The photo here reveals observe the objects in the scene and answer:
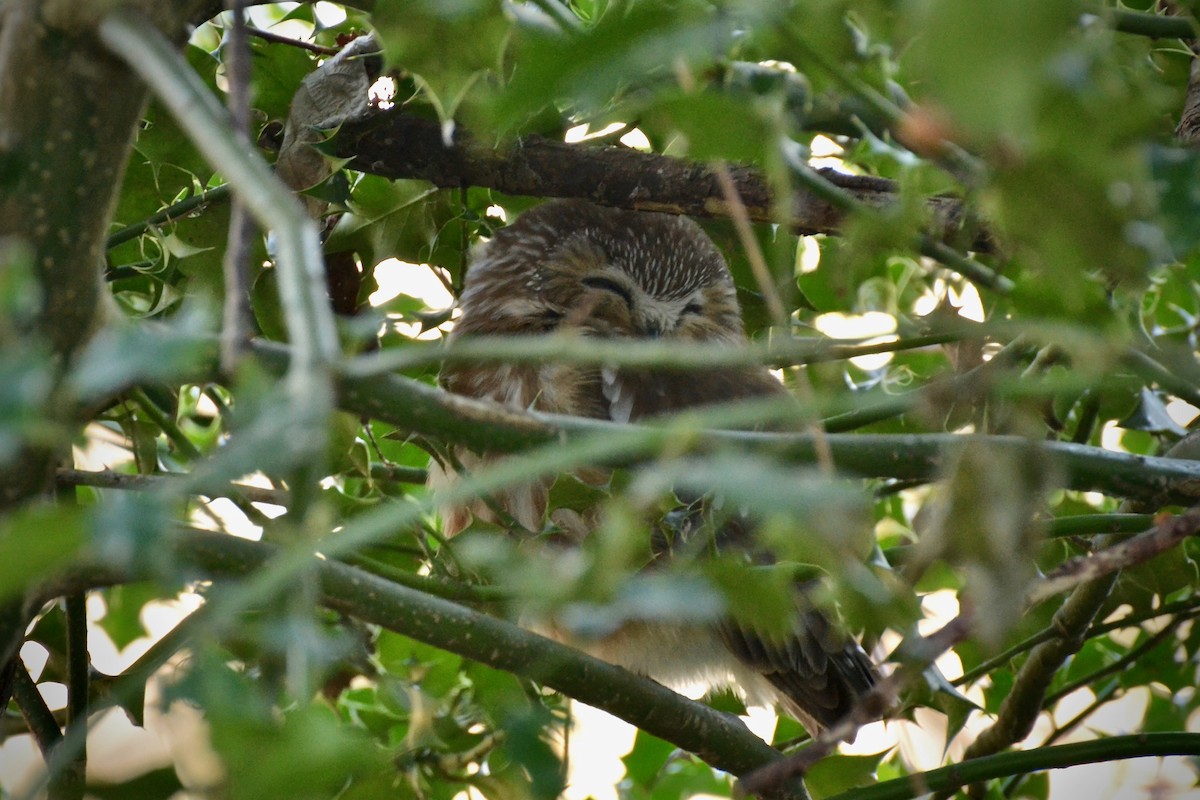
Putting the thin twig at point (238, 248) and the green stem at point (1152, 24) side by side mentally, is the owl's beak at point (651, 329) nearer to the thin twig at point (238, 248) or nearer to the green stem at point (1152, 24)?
the green stem at point (1152, 24)

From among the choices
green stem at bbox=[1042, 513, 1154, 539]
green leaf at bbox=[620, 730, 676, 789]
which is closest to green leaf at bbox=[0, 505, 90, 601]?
green stem at bbox=[1042, 513, 1154, 539]

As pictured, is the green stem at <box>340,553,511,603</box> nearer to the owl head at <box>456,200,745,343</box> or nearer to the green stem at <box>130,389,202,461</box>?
the green stem at <box>130,389,202,461</box>

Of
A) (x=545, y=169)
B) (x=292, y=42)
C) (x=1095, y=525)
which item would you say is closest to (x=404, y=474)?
(x=545, y=169)

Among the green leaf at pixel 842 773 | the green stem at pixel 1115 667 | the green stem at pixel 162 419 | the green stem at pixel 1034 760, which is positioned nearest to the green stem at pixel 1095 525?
the green stem at pixel 1034 760

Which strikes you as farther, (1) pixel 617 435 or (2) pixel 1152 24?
(2) pixel 1152 24

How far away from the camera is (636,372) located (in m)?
2.00

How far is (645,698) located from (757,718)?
46.3 inches

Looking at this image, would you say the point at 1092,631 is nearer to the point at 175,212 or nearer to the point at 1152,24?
the point at 1152,24

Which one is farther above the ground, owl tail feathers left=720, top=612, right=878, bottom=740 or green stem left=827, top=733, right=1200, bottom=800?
green stem left=827, top=733, right=1200, bottom=800

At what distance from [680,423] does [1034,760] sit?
742 millimetres

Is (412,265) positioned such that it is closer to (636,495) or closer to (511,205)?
(511,205)

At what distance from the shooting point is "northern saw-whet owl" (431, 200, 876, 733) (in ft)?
5.99

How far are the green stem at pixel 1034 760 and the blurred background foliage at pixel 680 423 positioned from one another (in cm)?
18

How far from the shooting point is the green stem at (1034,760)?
1.08m
